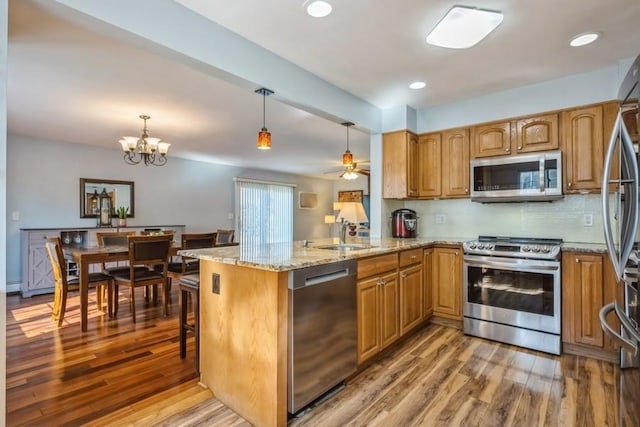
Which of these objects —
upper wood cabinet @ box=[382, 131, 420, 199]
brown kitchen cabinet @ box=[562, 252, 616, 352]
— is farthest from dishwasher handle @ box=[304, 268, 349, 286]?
brown kitchen cabinet @ box=[562, 252, 616, 352]

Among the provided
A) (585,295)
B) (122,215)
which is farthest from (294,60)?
(122,215)

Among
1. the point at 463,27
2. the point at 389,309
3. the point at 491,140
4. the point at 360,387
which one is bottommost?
the point at 360,387

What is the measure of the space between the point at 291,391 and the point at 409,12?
2343 millimetres

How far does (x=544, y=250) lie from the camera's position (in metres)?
2.74

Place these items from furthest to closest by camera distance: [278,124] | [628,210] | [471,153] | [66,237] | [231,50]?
1. [66,237]
2. [278,124]
3. [471,153]
4. [231,50]
5. [628,210]

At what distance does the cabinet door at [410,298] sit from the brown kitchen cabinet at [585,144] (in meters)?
1.58

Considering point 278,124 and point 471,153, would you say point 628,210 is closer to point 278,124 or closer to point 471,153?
point 471,153

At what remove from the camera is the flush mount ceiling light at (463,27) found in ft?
6.61

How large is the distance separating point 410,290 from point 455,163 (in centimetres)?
157

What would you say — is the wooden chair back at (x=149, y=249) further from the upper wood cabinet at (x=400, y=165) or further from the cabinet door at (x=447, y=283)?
the cabinet door at (x=447, y=283)

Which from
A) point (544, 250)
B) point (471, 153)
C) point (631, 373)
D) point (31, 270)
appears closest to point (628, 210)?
point (631, 373)

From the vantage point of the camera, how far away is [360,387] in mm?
2213

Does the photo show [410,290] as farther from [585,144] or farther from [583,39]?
[583,39]

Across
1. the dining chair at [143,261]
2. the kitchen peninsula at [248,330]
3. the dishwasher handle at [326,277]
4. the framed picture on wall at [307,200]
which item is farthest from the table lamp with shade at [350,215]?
the framed picture on wall at [307,200]
